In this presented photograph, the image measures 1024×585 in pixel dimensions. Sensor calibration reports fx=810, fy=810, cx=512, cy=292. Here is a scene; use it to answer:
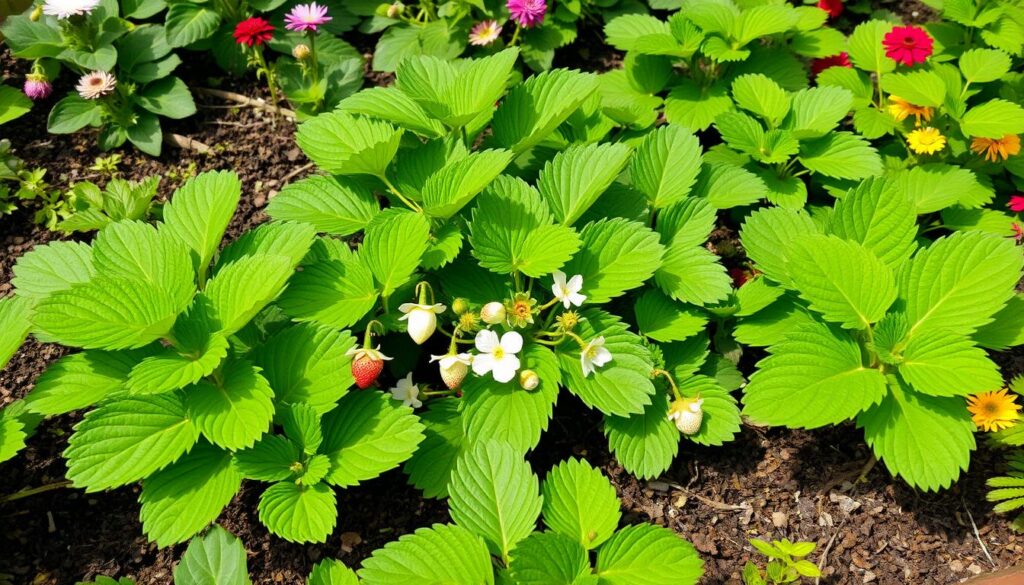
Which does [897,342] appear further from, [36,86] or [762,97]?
[36,86]

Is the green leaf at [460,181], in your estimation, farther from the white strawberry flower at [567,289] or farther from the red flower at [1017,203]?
the red flower at [1017,203]

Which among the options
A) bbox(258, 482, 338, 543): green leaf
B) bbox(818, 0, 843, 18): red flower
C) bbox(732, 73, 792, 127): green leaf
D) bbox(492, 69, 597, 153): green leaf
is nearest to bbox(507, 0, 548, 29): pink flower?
bbox(492, 69, 597, 153): green leaf

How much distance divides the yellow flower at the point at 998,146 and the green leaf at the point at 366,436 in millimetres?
2009

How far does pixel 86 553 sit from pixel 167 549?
190 millimetres

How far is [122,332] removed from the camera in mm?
1747

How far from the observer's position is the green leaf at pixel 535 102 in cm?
231

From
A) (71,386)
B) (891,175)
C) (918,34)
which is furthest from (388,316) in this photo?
(918,34)

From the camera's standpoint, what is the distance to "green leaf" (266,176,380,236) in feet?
7.18

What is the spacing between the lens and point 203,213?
204cm

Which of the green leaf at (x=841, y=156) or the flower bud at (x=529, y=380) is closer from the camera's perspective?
the flower bud at (x=529, y=380)

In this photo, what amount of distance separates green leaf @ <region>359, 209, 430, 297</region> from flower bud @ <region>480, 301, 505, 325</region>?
20 centimetres

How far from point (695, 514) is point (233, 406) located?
3.86ft

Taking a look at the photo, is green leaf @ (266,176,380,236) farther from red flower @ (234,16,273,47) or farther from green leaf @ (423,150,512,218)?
red flower @ (234,16,273,47)

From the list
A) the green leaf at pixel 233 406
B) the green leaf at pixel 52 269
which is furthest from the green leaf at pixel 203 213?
the green leaf at pixel 233 406
